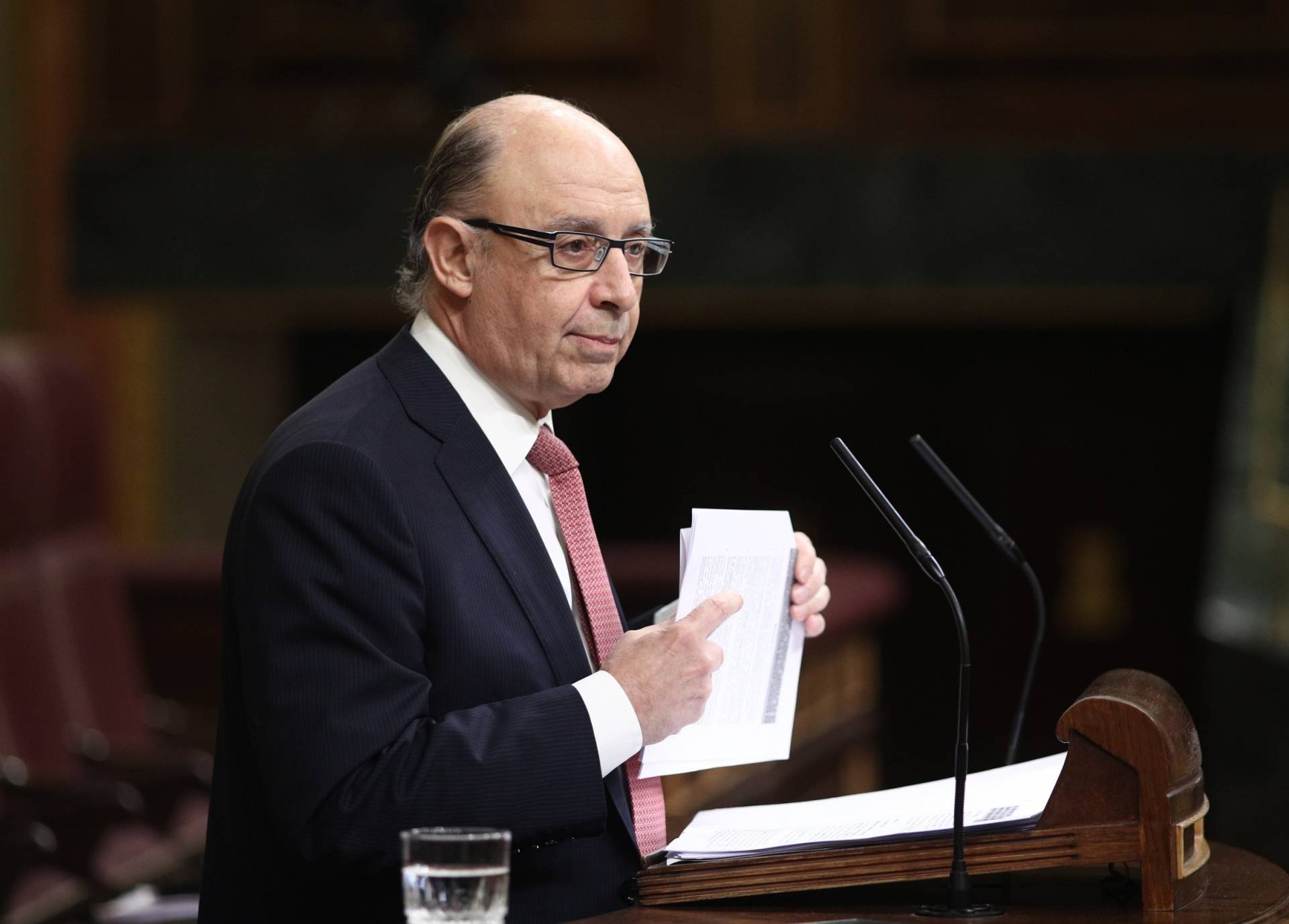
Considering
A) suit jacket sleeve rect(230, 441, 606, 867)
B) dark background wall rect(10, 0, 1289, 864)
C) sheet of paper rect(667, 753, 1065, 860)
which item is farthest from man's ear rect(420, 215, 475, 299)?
dark background wall rect(10, 0, 1289, 864)

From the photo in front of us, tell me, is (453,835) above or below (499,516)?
below

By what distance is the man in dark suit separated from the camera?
1493 millimetres

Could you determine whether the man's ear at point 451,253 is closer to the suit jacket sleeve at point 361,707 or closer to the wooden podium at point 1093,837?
the suit jacket sleeve at point 361,707

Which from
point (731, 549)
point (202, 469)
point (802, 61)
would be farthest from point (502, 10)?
point (731, 549)

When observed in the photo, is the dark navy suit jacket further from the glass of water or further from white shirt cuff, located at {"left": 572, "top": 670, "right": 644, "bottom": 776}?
the glass of water

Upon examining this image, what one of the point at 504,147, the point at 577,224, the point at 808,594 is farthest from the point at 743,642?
the point at 504,147

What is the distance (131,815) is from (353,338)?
3.33 meters

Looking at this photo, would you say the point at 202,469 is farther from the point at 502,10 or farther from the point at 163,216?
the point at 502,10

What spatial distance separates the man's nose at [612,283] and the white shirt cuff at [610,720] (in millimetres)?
427

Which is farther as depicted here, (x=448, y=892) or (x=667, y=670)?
(x=667, y=670)

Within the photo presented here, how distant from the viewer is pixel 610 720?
5.12ft

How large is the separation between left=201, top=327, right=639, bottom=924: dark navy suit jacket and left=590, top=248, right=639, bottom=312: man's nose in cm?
19

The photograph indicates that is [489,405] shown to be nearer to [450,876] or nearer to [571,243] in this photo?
[571,243]

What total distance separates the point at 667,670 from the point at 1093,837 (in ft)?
1.31
